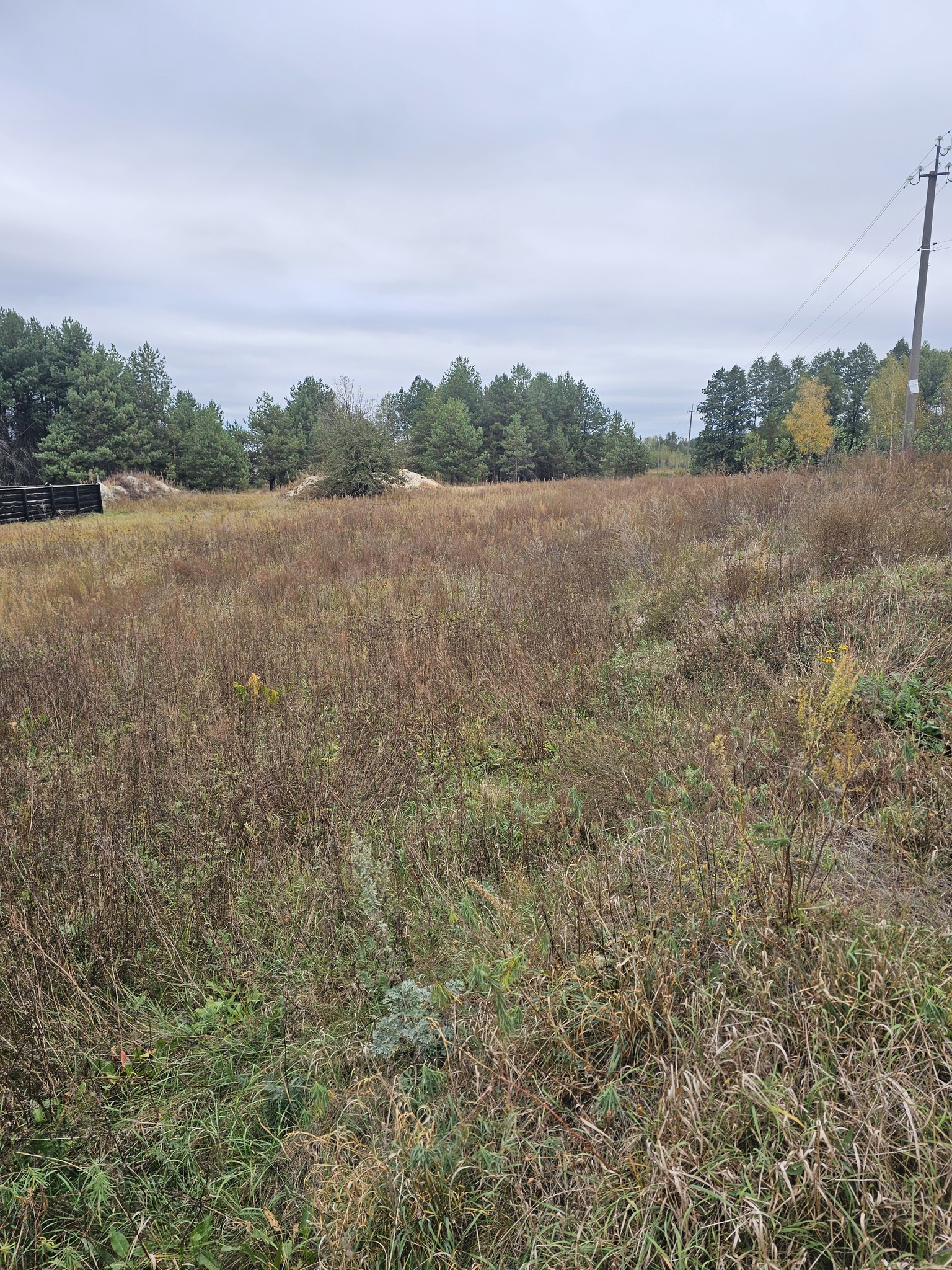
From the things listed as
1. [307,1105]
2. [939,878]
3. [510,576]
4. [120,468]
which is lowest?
[307,1105]

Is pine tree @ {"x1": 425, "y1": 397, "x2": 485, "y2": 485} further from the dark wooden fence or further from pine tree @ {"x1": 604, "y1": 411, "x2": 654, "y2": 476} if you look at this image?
the dark wooden fence

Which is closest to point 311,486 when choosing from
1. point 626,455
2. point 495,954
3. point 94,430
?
point 495,954

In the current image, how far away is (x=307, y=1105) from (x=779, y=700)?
3.23m

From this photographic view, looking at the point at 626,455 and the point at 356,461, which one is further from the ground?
the point at 626,455

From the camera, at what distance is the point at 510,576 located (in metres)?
8.57

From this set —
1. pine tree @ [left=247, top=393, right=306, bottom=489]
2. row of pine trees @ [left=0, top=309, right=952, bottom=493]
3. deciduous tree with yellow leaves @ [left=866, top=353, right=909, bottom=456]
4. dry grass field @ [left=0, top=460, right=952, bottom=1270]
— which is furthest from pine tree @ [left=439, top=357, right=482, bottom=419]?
dry grass field @ [left=0, top=460, right=952, bottom=1270]

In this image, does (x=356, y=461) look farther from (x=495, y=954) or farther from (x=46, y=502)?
(x=495, y=954)

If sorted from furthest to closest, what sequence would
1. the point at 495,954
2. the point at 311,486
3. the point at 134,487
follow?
the point at 134,487 < the point at 311,486 < the point at 495,954

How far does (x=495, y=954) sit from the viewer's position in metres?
2.33

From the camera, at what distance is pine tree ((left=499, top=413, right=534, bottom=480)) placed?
182 ft

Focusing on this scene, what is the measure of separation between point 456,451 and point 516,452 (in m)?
8.43

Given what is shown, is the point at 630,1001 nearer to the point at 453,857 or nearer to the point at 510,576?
the point at 453,857

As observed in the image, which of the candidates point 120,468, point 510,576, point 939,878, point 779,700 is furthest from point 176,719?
point 120,468

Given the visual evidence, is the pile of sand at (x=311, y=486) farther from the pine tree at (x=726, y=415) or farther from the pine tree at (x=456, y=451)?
the pine tree at (x=726, y=415)
